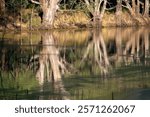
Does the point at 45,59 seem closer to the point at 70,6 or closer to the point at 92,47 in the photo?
the point at 92,47

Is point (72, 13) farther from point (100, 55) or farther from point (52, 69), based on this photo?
point (52, 69)

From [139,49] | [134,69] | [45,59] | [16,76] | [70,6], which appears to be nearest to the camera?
[16,76]

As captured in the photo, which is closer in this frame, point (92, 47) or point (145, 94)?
point (145, 94)

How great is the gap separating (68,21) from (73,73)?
35044 millimetres

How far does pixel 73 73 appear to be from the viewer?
21000mm

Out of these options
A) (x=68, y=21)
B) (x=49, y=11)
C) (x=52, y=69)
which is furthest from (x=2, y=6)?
(x=52, y=69)

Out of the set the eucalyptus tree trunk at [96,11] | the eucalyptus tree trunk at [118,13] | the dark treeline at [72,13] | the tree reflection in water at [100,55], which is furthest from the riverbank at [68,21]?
the tree reflection in water at [100,55]

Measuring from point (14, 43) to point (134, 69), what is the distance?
14.5m

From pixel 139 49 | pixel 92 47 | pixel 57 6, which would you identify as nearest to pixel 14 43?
pixel 92 47

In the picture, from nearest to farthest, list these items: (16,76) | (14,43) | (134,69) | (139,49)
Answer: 1. (16,76)
2. (134,69)
3. (139,49)
4. (14,43)

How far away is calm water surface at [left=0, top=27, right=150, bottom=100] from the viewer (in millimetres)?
16594

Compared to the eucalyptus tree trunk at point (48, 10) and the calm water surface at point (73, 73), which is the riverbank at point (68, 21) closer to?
the eucalyptus tree trunk at point (48, 10)

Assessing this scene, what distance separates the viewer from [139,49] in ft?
103

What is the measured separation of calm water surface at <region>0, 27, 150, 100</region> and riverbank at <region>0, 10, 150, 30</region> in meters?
19.0
